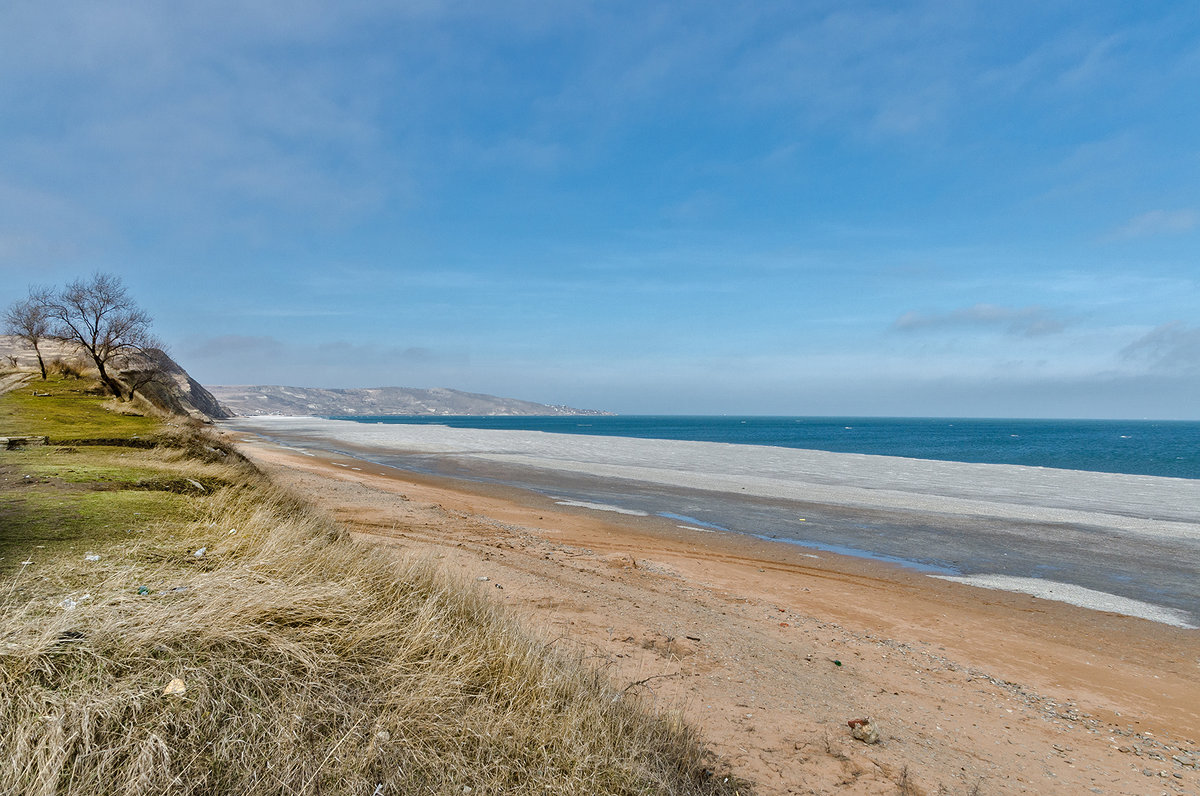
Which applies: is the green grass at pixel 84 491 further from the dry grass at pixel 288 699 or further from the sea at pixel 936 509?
the sea at pixel 936 509

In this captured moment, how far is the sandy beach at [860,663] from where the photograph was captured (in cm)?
517

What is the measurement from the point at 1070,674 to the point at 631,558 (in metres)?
7.15

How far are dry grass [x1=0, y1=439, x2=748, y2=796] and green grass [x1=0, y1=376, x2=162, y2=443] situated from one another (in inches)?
546

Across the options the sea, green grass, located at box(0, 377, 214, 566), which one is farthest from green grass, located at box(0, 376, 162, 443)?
the sea

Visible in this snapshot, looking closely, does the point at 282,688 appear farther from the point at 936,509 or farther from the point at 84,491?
the point at 936,509

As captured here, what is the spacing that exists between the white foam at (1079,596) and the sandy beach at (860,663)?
16.0 inches

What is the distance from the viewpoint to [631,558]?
12.4 meters

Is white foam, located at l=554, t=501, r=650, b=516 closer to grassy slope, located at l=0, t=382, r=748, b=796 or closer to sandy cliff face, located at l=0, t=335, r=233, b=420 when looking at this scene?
grassy slope, located at l=0, t=382, r=748, b=796

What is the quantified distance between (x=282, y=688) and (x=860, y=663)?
6.46m

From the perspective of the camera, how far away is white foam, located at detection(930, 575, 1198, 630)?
10477 millimetres

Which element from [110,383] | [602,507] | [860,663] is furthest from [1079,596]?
[110,383]

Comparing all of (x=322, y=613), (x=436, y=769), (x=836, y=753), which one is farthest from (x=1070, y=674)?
(x=322, y=613)

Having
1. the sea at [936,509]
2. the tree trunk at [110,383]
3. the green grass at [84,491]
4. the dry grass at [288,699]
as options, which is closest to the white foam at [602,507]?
the sea at [936,509]

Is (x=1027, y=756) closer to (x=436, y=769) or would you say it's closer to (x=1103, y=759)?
(x=1103, y=759)
